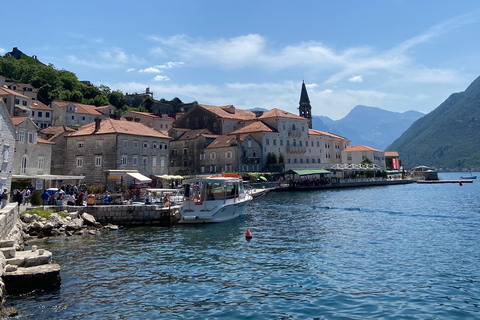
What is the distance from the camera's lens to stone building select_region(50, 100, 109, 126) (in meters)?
76.3

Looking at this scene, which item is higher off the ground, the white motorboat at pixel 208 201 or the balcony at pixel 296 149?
the balcony at pixel 296 149

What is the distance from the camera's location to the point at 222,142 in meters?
64.8

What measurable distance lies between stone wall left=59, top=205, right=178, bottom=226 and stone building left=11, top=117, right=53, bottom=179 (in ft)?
46.4

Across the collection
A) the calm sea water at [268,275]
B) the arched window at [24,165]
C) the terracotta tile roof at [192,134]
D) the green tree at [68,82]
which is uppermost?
the green tree at [68,82]

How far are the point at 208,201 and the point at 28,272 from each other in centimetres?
1586

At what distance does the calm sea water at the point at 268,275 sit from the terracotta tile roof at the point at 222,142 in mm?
40530

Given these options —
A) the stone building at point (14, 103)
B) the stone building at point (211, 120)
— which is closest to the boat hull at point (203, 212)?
the stone building at point (211, 120)

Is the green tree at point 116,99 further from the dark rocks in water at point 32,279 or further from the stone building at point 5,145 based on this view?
the dark rocks in water at point 32,279

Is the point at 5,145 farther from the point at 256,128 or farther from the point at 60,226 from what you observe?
the point at 256,128

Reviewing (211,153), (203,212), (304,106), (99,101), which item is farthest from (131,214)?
(304,106)

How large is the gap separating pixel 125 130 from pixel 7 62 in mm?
73999

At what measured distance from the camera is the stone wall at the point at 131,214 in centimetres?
2523

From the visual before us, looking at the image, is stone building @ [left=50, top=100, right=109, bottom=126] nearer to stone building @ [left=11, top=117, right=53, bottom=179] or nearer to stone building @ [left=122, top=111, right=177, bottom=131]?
stone building @ [left=122, top=111, right=177, bottom=131]

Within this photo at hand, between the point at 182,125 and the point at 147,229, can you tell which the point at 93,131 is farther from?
the point at 182,125
